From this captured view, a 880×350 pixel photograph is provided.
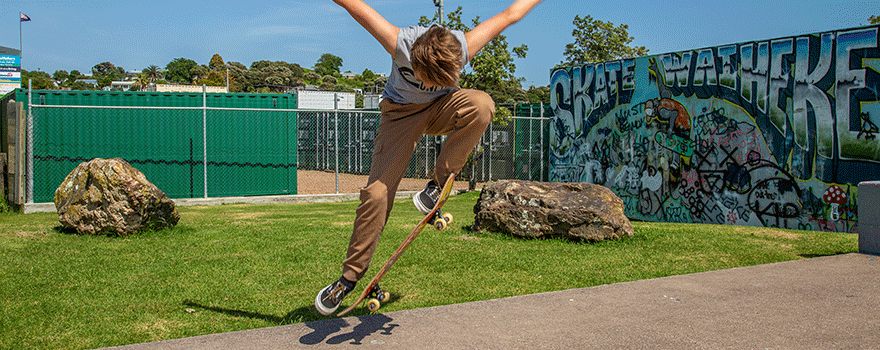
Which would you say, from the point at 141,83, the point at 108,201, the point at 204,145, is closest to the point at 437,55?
the point at 108,201

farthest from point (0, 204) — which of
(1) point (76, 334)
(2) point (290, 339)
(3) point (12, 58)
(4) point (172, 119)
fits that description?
(3) point (12, 58)

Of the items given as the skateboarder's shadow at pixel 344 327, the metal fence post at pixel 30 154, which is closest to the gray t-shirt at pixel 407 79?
the skateboarder's shadow at pixel 344 327

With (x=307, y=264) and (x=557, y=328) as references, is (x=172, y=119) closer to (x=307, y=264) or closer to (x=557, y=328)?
(x=307, y=264)

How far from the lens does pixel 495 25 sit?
3691mm

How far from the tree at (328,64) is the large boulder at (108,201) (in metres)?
145

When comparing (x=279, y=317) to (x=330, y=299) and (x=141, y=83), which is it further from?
(x=141, y=83)

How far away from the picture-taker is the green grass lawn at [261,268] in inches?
167

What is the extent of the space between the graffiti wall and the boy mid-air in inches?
371

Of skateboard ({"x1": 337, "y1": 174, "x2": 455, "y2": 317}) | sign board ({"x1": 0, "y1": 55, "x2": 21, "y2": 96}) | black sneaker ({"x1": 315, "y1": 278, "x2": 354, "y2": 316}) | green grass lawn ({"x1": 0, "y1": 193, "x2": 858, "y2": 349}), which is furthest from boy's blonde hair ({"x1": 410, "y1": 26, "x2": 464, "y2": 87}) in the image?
sign board ({"x1": 0, "y1": 55, "x2": 21, "y2": 96})

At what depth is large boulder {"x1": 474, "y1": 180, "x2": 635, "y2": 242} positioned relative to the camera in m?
7.65

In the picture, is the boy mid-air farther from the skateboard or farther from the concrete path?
the concrete path

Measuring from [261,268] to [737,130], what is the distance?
10.3 metres

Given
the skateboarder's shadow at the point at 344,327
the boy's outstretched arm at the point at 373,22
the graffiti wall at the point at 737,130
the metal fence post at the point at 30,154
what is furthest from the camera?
the metal fence post at the point at 30,154

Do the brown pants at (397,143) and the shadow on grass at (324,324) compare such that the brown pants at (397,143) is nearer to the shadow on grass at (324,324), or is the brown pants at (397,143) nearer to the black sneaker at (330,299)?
the black sneaker at (330,299)
